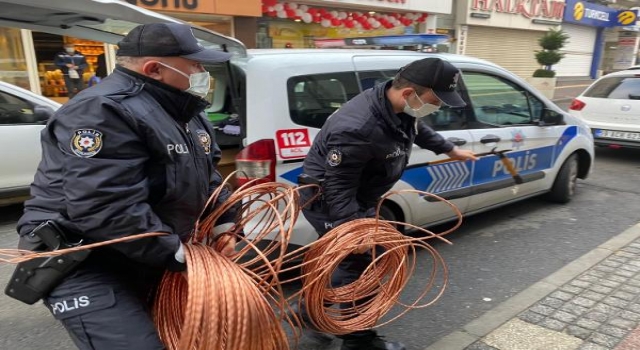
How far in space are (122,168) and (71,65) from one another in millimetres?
10325

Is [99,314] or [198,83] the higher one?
[198,83]

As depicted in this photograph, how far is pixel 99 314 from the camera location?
156 cm

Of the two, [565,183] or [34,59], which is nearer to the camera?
[565,183]

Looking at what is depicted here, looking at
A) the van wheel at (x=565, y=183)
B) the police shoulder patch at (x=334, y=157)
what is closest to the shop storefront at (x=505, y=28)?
the van wheel at (x=565, y=183)

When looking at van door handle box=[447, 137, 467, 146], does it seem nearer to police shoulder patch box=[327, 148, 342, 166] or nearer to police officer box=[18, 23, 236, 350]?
police shoulder patch box=[327, 148, 342, 166]

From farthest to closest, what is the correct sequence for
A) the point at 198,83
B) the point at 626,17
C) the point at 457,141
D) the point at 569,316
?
the point at 626,17
the point at 457,141
the point at 569,316
the point at 198,83

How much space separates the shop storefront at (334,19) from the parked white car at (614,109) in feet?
19.0

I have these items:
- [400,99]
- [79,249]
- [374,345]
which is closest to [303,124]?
[400,99]

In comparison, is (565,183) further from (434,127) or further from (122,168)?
(122,168)

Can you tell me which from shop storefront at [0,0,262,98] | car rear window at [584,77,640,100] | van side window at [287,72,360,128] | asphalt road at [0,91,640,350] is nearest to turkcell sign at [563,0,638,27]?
car rear window at [584,77,640,100]

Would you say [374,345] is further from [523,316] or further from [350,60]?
[350,60]

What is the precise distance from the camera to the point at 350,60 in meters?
3.64

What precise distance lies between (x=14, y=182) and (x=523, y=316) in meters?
5.00

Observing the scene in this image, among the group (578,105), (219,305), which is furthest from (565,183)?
(219,305)
